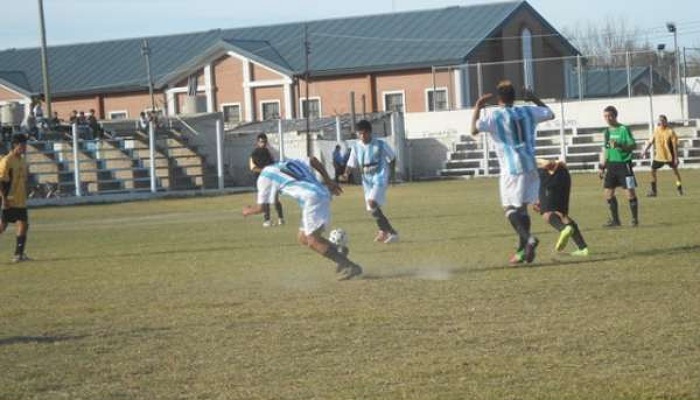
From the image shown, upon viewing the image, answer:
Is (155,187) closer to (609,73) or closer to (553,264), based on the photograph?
(609,73)

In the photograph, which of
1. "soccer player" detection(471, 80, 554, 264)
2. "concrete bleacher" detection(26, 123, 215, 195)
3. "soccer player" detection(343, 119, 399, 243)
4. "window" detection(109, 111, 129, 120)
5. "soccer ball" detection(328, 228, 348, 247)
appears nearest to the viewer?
"soccer player" detection(471, 80, 554, 264)

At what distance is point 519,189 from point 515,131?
62cm

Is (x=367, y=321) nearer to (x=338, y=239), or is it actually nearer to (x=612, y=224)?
(x=338, y=239)

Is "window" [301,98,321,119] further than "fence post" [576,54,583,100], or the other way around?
"window" [301,98,321,119]

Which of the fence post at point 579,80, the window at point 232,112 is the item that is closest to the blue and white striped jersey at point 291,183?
the fence post at point 579,80

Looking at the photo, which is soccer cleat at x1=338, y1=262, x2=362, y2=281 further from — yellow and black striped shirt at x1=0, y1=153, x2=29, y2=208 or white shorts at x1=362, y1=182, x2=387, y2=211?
yellow and black striped shirt at x1=0, y1=153, x2=29, y2=208

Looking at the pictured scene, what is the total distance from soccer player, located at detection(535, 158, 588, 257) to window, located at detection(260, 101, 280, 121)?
1662 inches

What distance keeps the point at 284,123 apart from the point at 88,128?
8.87 m

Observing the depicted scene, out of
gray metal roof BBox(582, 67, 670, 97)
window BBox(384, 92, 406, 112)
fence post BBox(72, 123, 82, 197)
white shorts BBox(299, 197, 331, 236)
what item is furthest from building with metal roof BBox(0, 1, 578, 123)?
white shorts BBox(299, 197, 331, 236)

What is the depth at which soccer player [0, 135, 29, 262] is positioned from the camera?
60.0ft

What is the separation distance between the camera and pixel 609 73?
50.4m

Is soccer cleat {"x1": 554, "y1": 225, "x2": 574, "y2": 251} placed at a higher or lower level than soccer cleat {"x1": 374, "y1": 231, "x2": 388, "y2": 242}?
higher

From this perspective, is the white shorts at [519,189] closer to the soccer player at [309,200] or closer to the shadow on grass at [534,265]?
the shadow on grass at [534,265]

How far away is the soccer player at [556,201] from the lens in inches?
584
